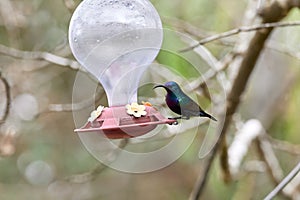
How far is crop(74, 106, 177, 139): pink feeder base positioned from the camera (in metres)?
1.14

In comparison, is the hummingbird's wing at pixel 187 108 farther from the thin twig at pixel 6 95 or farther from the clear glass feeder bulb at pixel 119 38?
the thin twig at pixel 6 95

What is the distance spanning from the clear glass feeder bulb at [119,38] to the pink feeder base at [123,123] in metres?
0.07

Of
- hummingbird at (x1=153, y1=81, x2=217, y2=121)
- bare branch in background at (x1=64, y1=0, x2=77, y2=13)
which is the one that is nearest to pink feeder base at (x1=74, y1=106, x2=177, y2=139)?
hummingbird at (x1=153, y1=81, x2=217, y2=121)

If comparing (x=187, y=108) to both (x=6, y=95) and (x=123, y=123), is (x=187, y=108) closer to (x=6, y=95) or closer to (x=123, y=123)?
(x=123, y=123)

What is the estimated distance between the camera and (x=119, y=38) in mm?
1284

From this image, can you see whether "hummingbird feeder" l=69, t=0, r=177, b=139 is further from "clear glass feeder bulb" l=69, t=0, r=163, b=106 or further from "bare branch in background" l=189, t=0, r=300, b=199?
"bare branch in background" l=189, t=0, r=300, b=199

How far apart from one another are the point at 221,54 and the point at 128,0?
65.0 inches

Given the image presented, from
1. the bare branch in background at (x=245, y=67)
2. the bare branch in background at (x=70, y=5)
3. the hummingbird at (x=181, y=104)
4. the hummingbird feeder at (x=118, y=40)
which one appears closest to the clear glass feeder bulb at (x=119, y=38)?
the hummingbird feeder at (x=118, y=40)

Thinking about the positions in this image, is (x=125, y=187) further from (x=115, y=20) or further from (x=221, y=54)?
(x=115, y=20)

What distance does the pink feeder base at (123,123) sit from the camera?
1142 mm

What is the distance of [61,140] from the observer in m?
4.01

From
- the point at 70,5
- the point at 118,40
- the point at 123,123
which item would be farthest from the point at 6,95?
the point at 123,123

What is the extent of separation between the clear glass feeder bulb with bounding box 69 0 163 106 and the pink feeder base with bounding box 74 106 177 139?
0.07m

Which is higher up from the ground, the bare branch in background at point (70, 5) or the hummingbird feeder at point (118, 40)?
the hummingbird feeder at point (118, 40)
